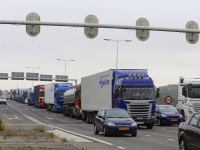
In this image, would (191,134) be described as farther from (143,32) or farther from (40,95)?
(40,95)

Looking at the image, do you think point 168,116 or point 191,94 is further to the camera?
point 168,116

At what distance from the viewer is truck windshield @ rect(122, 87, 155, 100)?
3362 cm

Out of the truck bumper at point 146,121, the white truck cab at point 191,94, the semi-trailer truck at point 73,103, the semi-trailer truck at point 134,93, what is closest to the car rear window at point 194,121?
the semi-trailer truck at point 134,93

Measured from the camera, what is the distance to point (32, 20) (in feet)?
73.0

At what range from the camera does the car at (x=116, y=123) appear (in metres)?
26.0

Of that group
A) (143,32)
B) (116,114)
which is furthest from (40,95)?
(143,32)

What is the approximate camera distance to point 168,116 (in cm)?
3875

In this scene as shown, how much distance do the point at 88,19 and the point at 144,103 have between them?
40.5 feet

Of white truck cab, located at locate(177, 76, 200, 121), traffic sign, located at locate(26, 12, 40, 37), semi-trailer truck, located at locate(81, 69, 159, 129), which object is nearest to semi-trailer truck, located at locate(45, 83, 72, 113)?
white truck cab, located at locate(177, 76, 200, 121)

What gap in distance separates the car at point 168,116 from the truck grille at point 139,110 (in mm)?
5190

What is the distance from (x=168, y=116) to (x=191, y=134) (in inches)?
918

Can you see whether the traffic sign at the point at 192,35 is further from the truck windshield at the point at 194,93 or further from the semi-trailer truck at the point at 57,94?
the semi-trailer truck at the point at 57,94

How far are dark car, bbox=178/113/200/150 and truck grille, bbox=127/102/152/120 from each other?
665 inches

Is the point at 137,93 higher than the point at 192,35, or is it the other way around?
the point at 192,35
